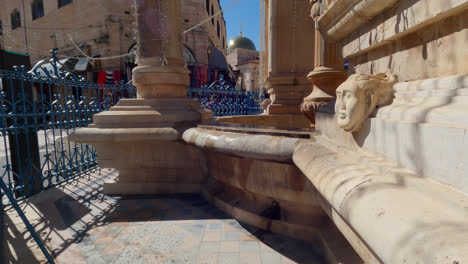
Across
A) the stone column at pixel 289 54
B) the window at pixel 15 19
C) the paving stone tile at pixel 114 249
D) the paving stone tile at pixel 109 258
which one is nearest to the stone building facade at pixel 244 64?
Result: the stone column at pixel 289 54

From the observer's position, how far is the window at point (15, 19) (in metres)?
21.6

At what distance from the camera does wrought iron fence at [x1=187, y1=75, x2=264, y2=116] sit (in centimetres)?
796

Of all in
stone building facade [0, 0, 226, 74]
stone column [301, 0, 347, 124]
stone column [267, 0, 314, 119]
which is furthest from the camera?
stone building facade [0, 0, 226, 74]

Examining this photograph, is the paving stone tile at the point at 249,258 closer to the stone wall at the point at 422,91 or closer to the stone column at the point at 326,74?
the stone wall at the point at 422,91

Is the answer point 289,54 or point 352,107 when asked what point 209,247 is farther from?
point 289,54

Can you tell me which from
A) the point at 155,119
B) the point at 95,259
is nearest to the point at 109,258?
the point at 95,259

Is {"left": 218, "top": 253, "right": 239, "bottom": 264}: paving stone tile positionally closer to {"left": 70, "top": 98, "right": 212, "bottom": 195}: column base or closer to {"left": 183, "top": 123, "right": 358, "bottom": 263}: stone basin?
{"left": 183, "top": 123, "right": 358, "bottom": 263}: stone basin

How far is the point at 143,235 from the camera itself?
8.17 ft

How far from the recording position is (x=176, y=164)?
11.7 feet

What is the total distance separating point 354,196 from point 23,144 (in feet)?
15.0

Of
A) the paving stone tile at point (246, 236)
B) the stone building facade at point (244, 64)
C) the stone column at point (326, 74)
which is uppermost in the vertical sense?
the stone building facade at point (244, 64)

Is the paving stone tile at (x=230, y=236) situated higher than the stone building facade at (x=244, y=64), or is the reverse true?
the stone building facade at (x=244, y=64)

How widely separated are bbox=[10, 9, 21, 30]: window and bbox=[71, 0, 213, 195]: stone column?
2581 cm

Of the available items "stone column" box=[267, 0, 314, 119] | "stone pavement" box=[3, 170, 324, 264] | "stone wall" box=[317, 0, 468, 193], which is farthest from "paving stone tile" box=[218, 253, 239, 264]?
"stone column" box=[267, 0, 314, 119]
